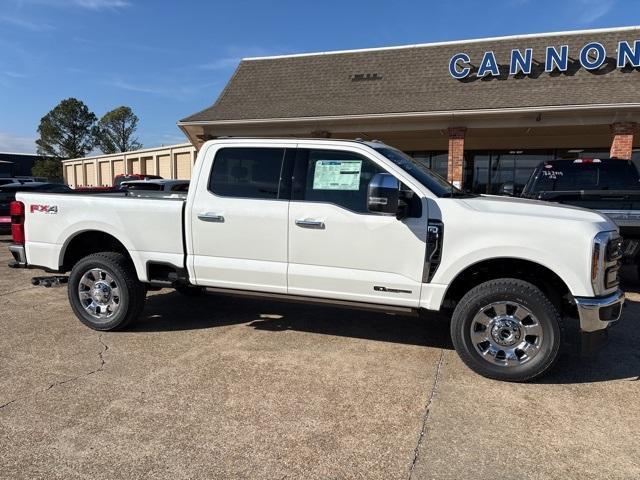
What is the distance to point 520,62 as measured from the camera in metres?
14.2

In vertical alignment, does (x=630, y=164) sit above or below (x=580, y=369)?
above

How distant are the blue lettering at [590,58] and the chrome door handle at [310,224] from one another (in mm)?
12460

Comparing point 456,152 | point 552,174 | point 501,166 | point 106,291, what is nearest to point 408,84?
point 456,152

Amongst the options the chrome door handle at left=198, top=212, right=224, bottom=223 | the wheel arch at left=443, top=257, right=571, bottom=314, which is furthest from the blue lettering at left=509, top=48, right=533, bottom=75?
the chrome door handle at left=198, top=212, right=224, bottom=223

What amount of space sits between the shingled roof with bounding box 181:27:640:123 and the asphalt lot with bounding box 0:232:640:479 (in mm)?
9275

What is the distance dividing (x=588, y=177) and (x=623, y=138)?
596 cm

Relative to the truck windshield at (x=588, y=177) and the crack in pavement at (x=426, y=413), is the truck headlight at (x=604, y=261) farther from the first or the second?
the truck windshield at (x=588, y=177)

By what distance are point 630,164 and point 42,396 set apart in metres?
8.14

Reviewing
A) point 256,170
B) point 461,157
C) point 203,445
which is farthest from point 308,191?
point 461,157

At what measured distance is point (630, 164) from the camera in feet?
25.1

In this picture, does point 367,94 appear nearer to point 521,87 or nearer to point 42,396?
point 521,87

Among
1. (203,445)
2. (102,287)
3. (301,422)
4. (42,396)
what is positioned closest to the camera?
(203,445)

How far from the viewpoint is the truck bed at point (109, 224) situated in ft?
16.5

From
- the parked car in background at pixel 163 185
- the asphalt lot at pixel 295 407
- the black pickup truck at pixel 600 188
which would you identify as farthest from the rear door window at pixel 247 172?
the black pickup truck at pixel 600 188
